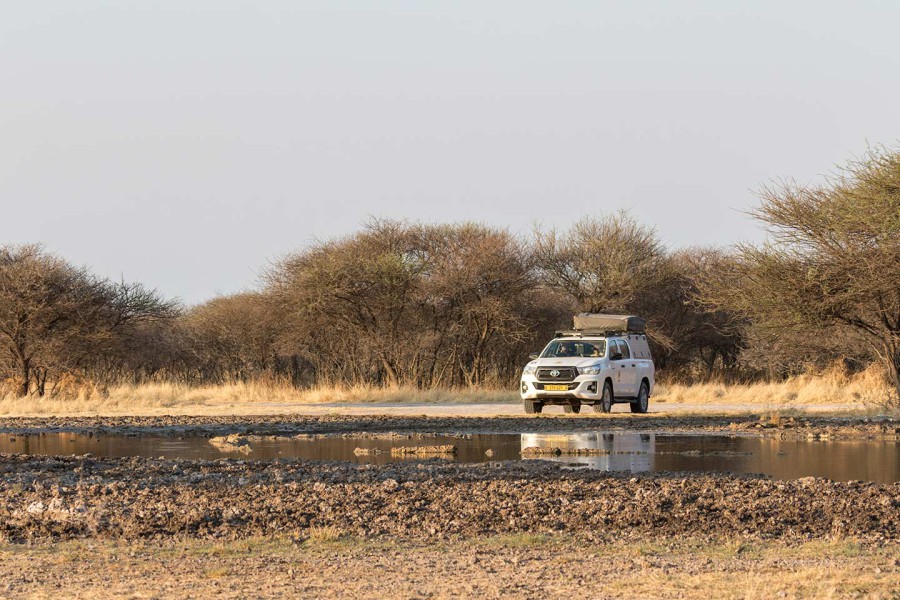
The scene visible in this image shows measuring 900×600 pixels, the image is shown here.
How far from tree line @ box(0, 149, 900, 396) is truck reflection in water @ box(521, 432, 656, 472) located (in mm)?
16292

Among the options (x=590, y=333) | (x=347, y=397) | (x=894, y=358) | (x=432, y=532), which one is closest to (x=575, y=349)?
(x=590, y=333)

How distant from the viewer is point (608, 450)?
20016 millimetres

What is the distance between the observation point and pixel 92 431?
26.1 metres

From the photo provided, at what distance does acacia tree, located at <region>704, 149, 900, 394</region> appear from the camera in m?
27.4

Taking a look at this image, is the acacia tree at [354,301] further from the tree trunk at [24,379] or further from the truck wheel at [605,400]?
the truck wheel at [605,400]

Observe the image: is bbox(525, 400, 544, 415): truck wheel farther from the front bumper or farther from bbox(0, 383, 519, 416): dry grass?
bbox(0, 383, 519, 416): dry grass

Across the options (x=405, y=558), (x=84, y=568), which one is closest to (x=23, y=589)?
(x=84, y=568)

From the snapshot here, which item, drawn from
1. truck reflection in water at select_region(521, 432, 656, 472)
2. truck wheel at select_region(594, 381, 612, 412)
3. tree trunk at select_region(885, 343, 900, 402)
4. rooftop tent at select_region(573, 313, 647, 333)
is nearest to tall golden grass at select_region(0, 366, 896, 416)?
tree trunk at select_region(885, 343, 900, 402)

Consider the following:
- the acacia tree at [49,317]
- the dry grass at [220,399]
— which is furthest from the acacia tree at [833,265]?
the acacia tree at [49,317]

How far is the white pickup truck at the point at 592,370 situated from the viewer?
29453mm

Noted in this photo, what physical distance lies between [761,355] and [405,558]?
135 ft

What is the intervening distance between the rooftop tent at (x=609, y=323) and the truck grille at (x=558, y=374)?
11.4 ft

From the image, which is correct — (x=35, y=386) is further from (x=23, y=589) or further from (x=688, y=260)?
(x=23, y=589)

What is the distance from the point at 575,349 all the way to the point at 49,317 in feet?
67.9
